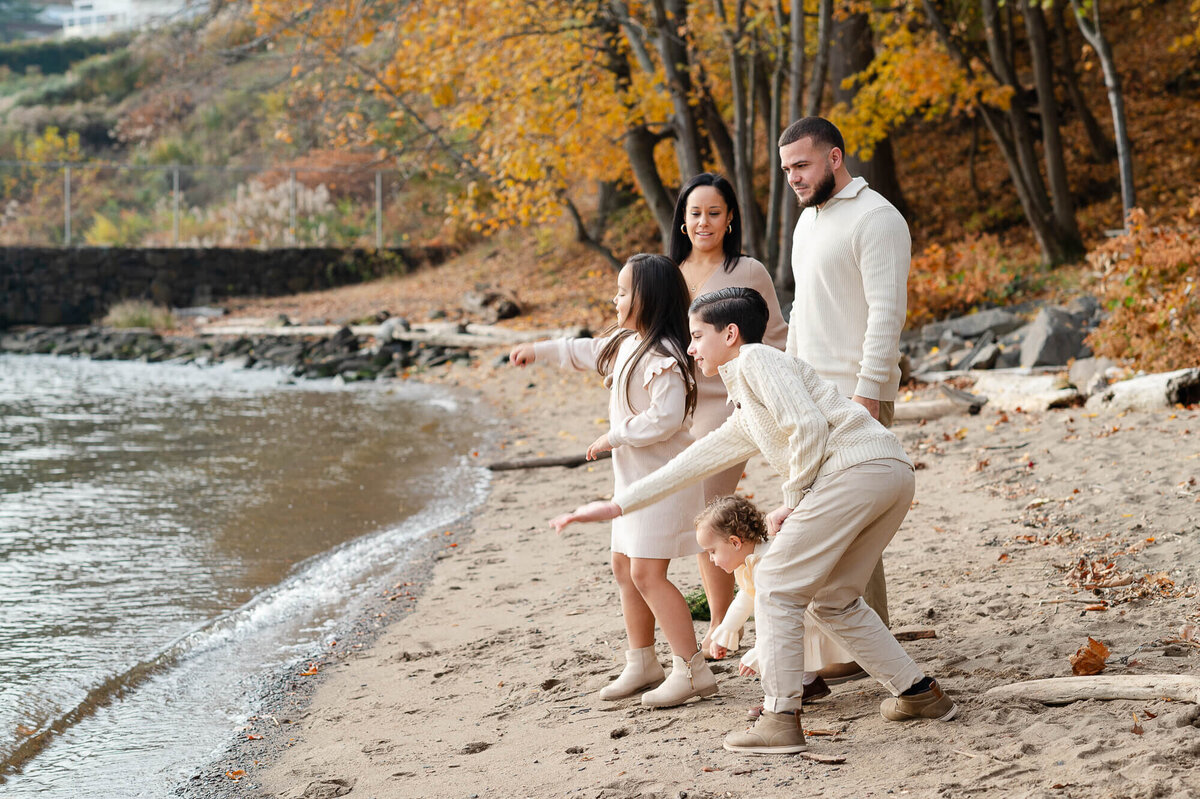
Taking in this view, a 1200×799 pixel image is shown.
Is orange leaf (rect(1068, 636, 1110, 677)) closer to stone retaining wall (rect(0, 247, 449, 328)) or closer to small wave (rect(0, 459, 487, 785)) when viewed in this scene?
small wave (rect(0, 459, 487, 785))

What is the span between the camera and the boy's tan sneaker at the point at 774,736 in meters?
3.43

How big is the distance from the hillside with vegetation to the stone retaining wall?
59.1 inches

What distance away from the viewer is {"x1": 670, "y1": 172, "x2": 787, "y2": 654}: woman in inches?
171

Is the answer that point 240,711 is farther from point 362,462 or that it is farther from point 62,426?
point 62,426

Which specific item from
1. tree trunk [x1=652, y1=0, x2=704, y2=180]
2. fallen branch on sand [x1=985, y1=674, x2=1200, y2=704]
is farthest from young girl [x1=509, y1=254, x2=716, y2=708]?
tree trunk [x1=652, y1=0, x2=704, y2=180]

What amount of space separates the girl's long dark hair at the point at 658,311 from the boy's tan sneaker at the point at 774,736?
1187 millimetres

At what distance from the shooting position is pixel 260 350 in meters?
21.0

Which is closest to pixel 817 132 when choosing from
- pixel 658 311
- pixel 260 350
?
pixel 658 311

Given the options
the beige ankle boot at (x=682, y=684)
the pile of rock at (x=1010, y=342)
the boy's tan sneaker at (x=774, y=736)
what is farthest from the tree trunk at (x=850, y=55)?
the boy's tan sneaker at (x=774, y=736)

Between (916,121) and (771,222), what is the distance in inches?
417

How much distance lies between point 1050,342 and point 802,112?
8235 mm

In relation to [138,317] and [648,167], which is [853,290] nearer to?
[648,167]

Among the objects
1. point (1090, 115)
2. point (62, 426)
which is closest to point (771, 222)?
point (1090, 115)

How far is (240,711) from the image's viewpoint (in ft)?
16.6
